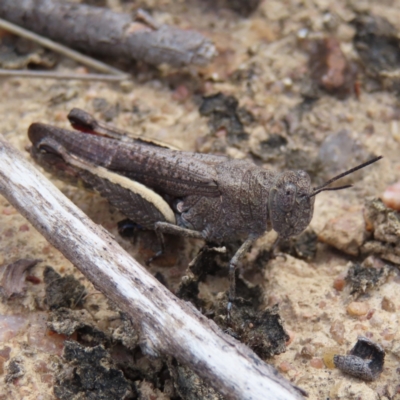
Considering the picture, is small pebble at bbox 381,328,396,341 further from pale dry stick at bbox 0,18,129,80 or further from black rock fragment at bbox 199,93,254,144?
pale dry stick at bbox 0,18,129,80

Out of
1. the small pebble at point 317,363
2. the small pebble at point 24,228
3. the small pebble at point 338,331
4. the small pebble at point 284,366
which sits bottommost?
the small pebble at point 284,366

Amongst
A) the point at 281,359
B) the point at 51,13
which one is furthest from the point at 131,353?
the point at 51,13

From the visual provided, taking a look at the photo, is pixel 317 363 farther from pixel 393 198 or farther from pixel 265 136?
pixel 265 136

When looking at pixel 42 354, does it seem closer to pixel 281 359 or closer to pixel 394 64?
pixel 281 359

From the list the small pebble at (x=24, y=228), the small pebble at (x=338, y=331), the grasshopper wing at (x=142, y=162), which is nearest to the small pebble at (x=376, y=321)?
the small pebble at (x=338, y=331)

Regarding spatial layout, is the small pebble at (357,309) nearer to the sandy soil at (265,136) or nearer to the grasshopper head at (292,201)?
the sandy soil at (265,136)

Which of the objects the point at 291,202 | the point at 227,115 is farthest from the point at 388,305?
the point at 227,115
